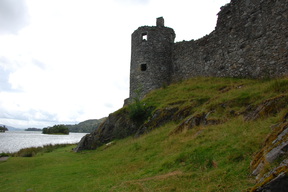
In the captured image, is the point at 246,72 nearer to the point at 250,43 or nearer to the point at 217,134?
the point at 250,43

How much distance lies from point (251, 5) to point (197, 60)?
5.68 meters

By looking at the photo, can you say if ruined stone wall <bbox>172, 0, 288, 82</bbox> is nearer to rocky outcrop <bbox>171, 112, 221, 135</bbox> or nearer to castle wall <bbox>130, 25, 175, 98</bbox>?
castle wall <bbox>130, 25, 175, 98</bbox>

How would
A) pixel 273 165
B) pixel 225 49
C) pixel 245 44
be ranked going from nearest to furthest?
pixel 273 165
pixel 245 44
pixel 225 49

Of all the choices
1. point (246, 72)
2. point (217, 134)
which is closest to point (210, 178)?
point (217, 134)

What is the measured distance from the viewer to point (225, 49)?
53.0 ft

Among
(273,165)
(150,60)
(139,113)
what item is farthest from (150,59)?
(273,165)

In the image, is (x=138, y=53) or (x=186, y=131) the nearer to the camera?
(x=186, y=131)

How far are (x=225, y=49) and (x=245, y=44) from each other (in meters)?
1.73

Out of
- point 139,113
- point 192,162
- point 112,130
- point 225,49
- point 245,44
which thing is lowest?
point 192,162

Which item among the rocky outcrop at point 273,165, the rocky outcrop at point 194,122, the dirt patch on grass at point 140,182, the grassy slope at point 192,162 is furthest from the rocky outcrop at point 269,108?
the dirt patch on grass at point 140,182

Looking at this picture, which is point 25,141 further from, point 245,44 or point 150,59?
point 245,44

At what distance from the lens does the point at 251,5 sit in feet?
47.2

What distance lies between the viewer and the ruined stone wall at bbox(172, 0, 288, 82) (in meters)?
12.6

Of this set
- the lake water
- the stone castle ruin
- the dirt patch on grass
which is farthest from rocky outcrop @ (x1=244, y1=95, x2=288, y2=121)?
the lake water
